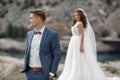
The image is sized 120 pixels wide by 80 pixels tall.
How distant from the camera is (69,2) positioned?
36.9 metres

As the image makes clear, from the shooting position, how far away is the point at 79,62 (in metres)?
9.06

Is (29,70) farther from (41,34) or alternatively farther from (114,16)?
(114,16)

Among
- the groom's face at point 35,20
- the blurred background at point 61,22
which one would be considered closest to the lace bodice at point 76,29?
the groom's face at point 35,20

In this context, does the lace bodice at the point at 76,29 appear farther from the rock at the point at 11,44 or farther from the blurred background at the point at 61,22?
the rock at the point at 11,44

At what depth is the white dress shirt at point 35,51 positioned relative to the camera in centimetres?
441

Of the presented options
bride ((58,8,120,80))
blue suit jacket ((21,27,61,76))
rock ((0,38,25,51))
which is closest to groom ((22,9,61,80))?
blue suit jacket ((21,27,61,76))

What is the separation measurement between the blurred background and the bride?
2236cm

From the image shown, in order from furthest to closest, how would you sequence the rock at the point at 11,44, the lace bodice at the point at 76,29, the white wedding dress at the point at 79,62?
the rock at the point at 11,44 → the white wedding dress at the point at 79,62 → the lace bodice at the point at 76,29

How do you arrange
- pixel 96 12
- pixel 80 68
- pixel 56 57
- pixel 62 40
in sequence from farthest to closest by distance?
pixel 96 12
pixel 62 40
pixel 80 68
pixel 56 57

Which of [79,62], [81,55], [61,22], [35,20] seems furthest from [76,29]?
[61,22]

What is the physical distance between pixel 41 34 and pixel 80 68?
15.5 feet

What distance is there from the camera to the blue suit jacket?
14.3 feet

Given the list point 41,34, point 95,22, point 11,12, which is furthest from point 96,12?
point 41,34

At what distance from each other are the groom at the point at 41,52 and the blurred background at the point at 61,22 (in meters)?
27.0
